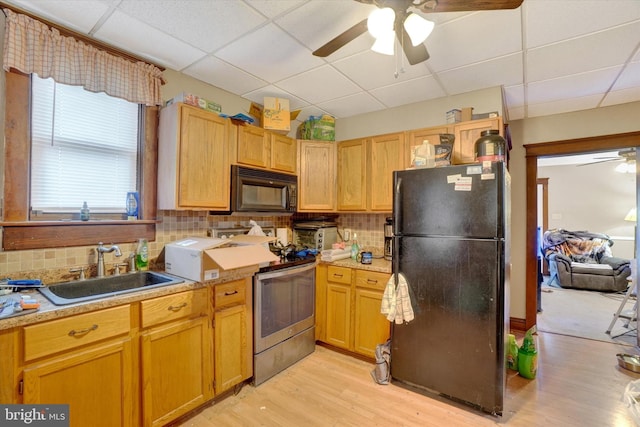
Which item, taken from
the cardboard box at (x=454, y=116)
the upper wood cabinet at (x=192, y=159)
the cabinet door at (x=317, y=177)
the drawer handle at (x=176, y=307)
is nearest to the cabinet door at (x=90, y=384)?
the drawer handle at (x=176, y=307)

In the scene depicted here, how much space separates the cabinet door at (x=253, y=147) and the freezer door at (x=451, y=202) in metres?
1.28

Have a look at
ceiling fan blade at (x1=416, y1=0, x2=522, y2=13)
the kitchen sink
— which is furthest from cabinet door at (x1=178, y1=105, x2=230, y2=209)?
ceiling fan blade at (x1=416, y1=0, x2=522, y2=13)

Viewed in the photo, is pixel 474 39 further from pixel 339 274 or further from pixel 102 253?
pixel 102 253

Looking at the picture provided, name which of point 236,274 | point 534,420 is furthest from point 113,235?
point 534,420

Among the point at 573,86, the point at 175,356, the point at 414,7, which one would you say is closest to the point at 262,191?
the point at 175,356

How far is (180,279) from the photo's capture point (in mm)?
1953

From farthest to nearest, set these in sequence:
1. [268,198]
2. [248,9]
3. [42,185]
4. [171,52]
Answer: [268,198], [171,52], [42,185], [248,9]

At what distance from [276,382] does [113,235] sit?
1685 millimetres

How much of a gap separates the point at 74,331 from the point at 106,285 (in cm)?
63

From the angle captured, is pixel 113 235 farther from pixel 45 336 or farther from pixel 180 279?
pixel 45 336

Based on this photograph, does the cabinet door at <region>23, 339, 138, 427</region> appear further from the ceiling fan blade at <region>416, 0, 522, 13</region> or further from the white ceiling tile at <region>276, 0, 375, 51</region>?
the ceiling fan blade at <region>416, 0, 522, 13</region>

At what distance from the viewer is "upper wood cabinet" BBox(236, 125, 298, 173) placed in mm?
2572

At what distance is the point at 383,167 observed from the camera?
9.68ft

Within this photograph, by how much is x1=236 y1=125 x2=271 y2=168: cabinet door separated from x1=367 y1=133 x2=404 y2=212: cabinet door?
109cm
